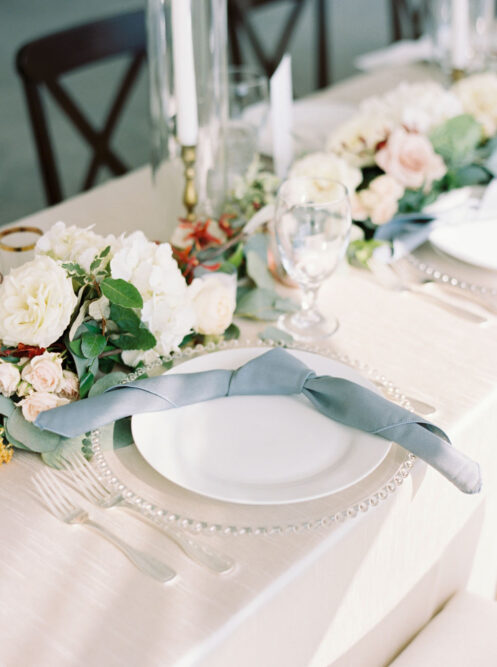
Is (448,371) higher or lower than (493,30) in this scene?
lower

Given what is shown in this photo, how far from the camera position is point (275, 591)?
71 cm

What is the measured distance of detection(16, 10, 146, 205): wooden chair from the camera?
1981 millimetres

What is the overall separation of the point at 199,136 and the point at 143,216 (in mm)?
221

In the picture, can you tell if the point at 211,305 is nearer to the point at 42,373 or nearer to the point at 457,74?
the point at 42,373

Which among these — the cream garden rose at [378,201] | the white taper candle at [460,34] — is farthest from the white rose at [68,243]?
the white taper candle at [460,34]

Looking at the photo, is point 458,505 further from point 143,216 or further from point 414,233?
point 143,216

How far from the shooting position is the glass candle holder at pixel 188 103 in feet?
3.89

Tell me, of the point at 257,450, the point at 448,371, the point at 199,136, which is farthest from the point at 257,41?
the point at 257,450

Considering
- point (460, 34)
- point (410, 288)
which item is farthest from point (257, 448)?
point (460, 34)

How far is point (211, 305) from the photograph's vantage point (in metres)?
0.98

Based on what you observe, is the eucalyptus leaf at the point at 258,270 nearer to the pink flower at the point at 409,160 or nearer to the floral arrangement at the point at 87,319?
the floral arrangement at the point at 87,319

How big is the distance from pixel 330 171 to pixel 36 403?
0.59m

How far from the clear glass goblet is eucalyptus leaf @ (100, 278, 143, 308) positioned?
0.76 feet

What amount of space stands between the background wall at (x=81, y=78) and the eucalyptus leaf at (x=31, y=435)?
220cm
